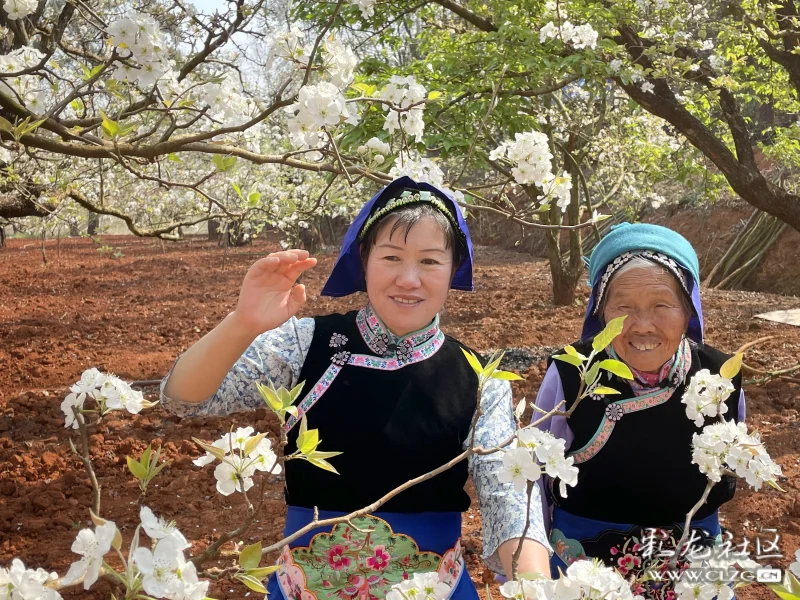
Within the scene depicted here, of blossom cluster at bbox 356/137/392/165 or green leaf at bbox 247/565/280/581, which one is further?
blossom cluster at bbox 356/137/392/165

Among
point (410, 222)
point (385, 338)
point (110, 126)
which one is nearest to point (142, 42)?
point (110, 126)

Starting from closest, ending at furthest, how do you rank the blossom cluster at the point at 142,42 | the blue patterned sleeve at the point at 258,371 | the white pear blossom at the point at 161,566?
the white pear blossom at the point at 161,566 → the blue patterned sleeve at the point at 258,371 → the blossom cluster at the point at 142,42

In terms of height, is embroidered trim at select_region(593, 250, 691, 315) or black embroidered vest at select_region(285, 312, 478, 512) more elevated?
embroidered trim at select_region(593, 250, 691, 315)

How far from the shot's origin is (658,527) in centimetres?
191

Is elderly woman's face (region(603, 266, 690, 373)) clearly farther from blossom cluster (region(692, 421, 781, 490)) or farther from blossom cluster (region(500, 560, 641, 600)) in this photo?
blossom cluster (region(500, 560, 641, 600))

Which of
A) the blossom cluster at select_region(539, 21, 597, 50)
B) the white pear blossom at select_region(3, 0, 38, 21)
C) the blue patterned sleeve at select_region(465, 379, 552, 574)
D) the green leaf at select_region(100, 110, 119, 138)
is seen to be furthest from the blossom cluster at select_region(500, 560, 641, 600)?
the blossom cluster at select_region(539, 21, 597, 50)

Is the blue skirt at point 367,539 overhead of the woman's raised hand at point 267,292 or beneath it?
beneath

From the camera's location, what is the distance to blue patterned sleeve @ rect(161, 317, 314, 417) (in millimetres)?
1532

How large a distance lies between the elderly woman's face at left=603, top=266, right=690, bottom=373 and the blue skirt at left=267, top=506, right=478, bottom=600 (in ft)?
2.26

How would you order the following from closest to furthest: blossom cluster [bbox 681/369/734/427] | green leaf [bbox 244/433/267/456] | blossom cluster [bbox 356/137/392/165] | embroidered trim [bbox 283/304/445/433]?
green leaf [bbox 244/433/267/456]
blossom cluster [bbox 681/369/734/427]
embroidered trim [bbox 283/304/445/433]
blossom cluster [bbox 356/137/392/165]

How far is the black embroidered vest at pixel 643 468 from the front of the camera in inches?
74.9

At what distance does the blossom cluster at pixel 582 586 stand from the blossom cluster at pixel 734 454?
0.48m

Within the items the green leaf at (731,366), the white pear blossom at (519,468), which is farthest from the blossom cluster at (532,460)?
the green leaf at (731,366)

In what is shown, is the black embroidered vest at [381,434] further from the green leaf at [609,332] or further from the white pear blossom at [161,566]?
the white pear blossom at [161,566]
